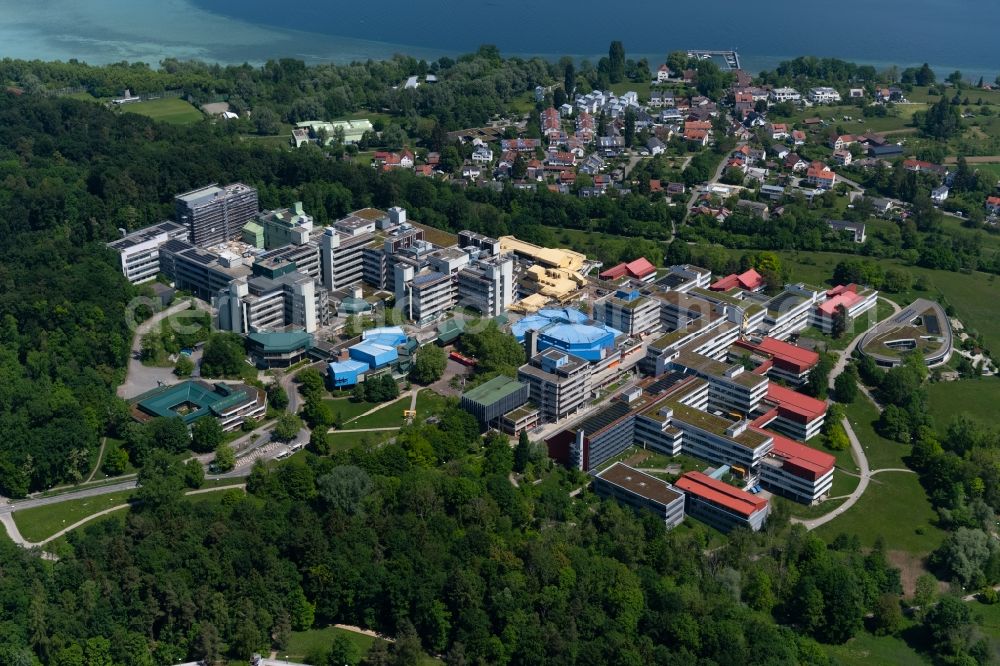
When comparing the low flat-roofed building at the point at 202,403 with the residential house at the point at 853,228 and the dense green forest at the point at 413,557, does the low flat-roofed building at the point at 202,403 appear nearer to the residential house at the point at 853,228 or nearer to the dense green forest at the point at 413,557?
the dense green forest at the point at 413,557

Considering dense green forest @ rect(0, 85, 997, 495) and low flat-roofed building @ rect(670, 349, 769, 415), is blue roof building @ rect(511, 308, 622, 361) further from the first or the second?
dense green forest @ rect(0, 85, 997, 495)

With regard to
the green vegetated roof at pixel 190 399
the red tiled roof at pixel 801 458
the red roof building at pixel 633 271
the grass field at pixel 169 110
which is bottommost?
the green vegetated roof at pixel 190 399

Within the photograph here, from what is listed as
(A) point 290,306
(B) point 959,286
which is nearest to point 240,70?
(A) point 290,306

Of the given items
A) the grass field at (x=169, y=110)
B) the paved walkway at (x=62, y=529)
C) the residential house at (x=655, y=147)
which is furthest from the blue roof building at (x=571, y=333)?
the grass field at (x=169, y=110)

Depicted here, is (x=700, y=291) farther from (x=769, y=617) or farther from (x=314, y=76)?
(x=314, y=76)

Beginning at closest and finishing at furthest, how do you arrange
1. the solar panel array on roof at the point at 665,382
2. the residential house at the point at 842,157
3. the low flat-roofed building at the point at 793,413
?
the low flat-roofed building at the point at 793,413 → the solar panel array on roof at the point at 665,382 → the residential house at the point at 842,157

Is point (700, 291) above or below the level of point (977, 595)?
above

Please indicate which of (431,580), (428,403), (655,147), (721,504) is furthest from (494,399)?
(655,147)
